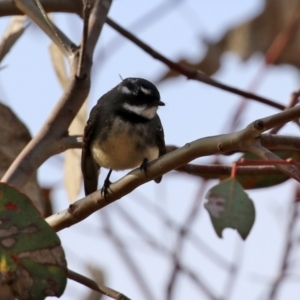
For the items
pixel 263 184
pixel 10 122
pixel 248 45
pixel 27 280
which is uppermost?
pixel 248 45

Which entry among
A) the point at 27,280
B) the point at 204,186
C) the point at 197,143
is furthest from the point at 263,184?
the point at 27,280

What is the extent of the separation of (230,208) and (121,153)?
734 mm

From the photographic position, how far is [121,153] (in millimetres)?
3180

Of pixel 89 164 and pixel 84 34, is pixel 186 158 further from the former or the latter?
pixel 89 164

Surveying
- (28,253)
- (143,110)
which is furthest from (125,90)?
(28,253)

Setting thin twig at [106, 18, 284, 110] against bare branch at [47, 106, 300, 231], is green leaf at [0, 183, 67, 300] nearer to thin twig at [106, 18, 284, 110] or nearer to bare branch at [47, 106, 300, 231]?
bare branch at [47, 106, 300, 231]

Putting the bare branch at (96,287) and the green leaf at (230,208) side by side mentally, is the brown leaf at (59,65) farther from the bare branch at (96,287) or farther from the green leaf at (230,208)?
the bare branch at (96,287)

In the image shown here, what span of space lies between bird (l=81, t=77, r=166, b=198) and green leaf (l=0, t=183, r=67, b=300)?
106cm

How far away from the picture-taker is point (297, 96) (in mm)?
2771

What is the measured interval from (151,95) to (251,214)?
1091 millimetres

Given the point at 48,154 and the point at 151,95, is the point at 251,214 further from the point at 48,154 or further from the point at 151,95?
the point at 151,95

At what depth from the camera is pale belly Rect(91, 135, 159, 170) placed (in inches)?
124

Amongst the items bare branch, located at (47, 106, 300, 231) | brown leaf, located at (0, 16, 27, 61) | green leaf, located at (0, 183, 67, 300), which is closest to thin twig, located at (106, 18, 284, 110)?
brown leaf, located at (0, 16, 27, 61)

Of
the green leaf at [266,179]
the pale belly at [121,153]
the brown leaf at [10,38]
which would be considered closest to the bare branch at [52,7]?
the brown leaf at [10,38]
